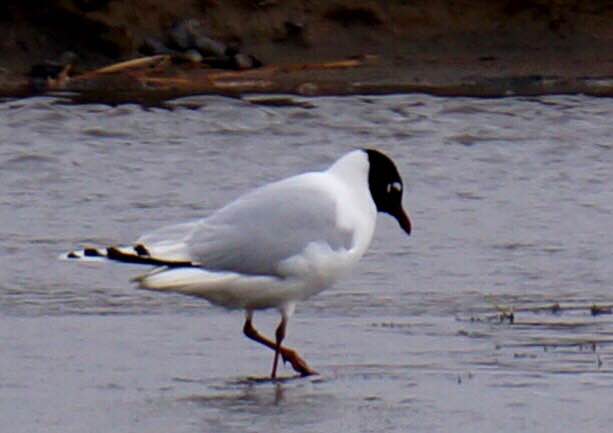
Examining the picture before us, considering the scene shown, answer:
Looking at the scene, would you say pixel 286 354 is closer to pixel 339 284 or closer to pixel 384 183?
A: pixel 384 183

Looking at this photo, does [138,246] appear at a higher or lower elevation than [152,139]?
higher

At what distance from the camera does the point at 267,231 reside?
24.9ft

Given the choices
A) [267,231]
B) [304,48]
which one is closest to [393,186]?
[267,231]

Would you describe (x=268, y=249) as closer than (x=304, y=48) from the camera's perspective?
Yes

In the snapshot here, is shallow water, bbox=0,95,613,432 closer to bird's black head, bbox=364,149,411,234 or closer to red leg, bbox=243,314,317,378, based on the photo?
red leg, bbox=243,314,317,378

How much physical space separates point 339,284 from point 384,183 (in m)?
1.12

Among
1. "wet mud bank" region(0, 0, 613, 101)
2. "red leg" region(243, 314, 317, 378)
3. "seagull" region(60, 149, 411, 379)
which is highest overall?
"seagull" region(60, 149, 411, 379)

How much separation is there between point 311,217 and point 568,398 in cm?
145

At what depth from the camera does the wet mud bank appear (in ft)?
48.9

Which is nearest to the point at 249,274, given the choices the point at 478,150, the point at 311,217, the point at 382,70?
the point at 311,217

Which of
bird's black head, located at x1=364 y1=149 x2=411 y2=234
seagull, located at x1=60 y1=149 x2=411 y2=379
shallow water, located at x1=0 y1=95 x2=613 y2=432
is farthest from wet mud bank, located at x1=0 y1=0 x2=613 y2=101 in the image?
seagull, located at x1=60 y1=149 x2=411 y2=379

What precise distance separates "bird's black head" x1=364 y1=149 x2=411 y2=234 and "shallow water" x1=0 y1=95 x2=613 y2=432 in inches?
18.6

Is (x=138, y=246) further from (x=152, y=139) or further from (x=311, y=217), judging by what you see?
(x=152, y=139)

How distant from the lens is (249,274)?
7.54 meters
